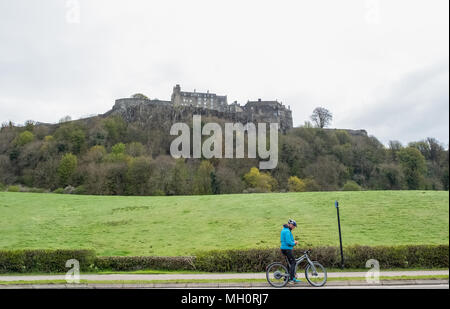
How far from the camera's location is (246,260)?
1530 centimetres

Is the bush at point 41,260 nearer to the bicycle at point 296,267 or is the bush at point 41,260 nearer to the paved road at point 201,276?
the paved road at point 201,276

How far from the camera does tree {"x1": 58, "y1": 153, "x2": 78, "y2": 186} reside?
2854 inches

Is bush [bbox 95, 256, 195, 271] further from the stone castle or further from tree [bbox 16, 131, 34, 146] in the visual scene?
the stone castle

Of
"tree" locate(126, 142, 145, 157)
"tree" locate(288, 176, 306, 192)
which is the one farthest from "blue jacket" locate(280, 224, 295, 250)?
"tree" locate(126, 142, 145, 157)

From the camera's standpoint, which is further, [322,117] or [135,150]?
[322,117]

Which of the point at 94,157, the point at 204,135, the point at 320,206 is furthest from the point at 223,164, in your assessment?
the point at 320,206

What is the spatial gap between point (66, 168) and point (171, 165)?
76.2ft

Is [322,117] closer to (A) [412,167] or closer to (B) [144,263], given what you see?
(A) [412,167]

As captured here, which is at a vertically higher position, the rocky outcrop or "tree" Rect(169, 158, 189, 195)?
the rocky outcrop

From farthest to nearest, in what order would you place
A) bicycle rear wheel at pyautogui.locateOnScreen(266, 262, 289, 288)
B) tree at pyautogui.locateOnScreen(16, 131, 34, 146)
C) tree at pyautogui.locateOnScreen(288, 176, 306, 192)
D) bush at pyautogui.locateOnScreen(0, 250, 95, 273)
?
tree at pyautogui.locateOnScreen(16, 131, 34, 146)
tree at pyautogui.locateOnScreen(288, 176, 306, 192)
bush at pyautogui.locateOnScreen(0, 250, 95, 273)
bicycle rear wheel at pyautogui.locateOnScreen(266, 262, 289, 288)

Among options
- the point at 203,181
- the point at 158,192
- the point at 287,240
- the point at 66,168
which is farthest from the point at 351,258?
the point at 66,168

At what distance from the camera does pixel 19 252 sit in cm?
1639

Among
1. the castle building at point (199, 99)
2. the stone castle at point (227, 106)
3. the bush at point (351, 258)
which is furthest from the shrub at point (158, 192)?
the castle building at point (199, 99)

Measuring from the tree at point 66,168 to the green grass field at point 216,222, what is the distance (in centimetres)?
4017
